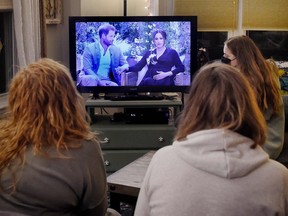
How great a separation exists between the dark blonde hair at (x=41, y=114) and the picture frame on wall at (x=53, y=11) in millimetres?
2831

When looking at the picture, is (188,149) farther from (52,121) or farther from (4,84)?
(4,84)

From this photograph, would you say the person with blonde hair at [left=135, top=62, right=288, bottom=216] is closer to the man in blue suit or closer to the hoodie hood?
the hoodie hood

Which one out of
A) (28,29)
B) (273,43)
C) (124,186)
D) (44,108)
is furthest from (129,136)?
(44,108)

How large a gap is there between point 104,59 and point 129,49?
24 cm

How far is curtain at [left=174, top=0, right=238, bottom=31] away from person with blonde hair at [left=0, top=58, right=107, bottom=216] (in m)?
3.76

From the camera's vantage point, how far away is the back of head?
1762 millimetres

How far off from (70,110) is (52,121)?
0.09m

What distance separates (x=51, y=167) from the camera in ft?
5.64

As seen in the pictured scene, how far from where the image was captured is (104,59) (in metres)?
4.50

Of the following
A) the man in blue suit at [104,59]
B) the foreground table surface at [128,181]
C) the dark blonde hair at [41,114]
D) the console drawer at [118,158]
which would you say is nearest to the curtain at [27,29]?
the man in blue suit at [104,59]

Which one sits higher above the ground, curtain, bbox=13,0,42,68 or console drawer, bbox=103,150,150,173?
curtain, bbox=13,0,42,68

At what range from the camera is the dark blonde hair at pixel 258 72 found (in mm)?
2762

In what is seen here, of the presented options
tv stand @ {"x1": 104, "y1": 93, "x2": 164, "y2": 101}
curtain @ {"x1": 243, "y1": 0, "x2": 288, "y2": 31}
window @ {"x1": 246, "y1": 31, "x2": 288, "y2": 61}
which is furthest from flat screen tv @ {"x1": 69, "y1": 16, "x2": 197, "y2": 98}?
window @ {"x1": 246, "y1": 31, "x2": 288, "y2": 61}

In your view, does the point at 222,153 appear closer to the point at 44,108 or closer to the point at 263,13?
the point at 44,108
